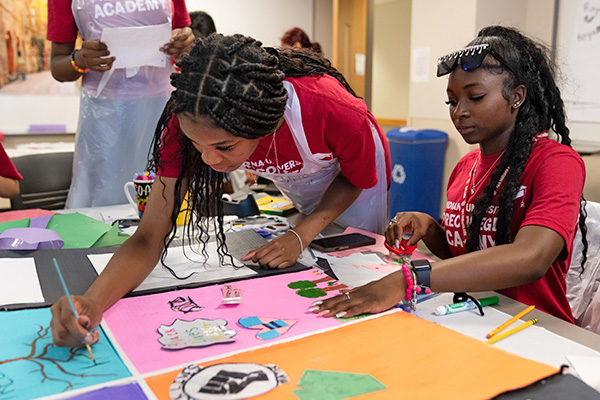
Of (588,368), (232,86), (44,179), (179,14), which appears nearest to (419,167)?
(179,14)

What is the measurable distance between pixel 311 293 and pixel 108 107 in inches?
46.3

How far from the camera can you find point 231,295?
2.69ft

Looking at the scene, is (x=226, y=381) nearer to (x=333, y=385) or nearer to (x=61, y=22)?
(x=333, y=385)

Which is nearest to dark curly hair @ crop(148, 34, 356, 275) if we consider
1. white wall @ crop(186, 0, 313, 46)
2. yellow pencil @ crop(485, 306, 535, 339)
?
yellow pencil @ crop(485, 306, 535, 339)

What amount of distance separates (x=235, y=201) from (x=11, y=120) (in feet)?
8.77

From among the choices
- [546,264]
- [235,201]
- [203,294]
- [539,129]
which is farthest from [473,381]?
[235,201]

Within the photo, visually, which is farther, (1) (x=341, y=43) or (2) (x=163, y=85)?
(1) (x=341, y=43)

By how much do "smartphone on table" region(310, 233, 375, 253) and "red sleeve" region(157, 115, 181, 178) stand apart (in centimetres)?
34

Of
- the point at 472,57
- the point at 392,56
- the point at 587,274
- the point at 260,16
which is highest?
the point at 260,16

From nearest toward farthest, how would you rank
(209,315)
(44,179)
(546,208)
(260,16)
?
(209,315) → (546,208) → (44,179) → (260,16)

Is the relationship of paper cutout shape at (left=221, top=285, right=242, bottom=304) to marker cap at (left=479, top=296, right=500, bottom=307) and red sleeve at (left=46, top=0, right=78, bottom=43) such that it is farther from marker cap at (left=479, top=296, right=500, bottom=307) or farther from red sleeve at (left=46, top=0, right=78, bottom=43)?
red sleeve at (left=46, top=0, right=78, bottom=43)

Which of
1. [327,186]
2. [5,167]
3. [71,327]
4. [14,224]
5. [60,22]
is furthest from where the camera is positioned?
[60,22]

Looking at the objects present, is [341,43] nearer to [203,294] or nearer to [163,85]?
[163,85]

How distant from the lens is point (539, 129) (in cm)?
103
